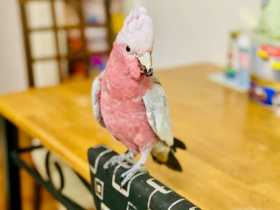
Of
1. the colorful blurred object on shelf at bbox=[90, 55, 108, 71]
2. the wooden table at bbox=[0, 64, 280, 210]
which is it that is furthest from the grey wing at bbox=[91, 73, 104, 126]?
the colorful blurred object on shelf at bbox=[90, 55, 108, 71]

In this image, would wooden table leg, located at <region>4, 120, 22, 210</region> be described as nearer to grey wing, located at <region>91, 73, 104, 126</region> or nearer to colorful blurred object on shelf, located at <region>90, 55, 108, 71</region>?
grey wing, located at <region>91, 73, 104, 126</region>

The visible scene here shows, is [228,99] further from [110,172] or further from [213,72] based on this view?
[110,172]

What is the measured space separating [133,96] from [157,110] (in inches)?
1.8

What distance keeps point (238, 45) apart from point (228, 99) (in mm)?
205

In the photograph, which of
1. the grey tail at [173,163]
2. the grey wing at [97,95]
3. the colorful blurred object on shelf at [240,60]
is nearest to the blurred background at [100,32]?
the colorful blurred object on shelf at [240,60]

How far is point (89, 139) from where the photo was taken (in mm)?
1153

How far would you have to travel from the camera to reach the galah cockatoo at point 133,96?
0.68 meters

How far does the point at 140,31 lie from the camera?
2.20 ft

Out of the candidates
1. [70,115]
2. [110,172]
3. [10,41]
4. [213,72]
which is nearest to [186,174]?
[110,172]

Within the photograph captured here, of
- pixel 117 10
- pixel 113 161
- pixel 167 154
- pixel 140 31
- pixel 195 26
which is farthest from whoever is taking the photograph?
pixel 117 10

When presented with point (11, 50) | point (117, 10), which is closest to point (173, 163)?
point (117, 10)

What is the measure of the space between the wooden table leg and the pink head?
33.1 inches

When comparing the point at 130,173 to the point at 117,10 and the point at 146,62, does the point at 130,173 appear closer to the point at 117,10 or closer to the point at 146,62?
the point at 146,62

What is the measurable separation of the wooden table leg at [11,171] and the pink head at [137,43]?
0.84 m
